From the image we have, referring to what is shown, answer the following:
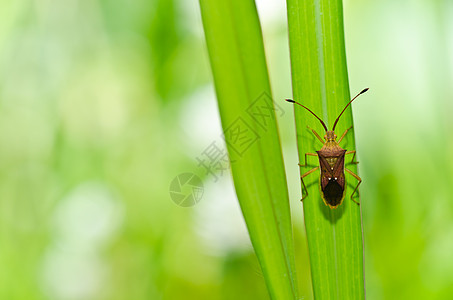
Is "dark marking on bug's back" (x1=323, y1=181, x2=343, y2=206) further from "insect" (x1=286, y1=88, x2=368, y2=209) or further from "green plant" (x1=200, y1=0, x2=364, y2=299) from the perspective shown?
"green plant" (x1=200, y1=0, x2=364, y2=299)

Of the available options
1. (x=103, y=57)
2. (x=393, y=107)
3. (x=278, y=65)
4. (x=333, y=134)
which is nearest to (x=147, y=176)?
(x=103, y=57)

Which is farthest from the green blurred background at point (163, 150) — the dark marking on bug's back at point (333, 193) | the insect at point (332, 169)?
the dark marking on bug's back at point (333, 193)

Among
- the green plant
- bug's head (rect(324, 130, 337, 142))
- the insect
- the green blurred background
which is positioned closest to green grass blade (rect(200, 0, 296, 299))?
the green plant

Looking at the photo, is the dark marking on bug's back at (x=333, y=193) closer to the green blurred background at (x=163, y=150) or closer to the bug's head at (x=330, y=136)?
the bug's head at (x=330, y=136)

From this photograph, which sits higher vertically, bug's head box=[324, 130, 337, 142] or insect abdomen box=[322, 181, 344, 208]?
bug's head box=[324, 130, 337, 142]

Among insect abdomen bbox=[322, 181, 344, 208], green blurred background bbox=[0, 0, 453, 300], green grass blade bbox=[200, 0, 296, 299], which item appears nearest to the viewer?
green grass blade bbox=[200, 0, 296, 299]

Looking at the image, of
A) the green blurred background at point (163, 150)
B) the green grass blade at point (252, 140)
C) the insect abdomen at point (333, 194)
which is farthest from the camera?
the green blurred background at point (163, 150)

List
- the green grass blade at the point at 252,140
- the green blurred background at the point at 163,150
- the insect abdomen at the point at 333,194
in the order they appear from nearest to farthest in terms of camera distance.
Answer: the green grass blade at the point at 252,140 → the insect abdomen at the point at 333,194 → the green blurred background at the point at 163,150
